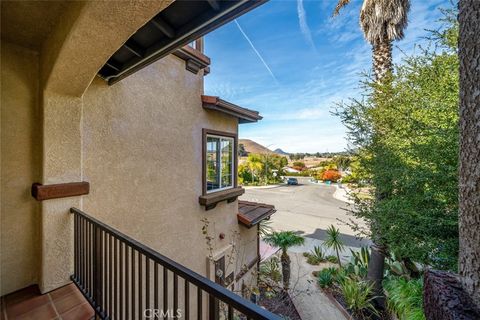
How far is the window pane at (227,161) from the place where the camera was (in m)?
6.24

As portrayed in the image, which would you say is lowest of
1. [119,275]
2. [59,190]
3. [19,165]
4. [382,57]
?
[119,275]

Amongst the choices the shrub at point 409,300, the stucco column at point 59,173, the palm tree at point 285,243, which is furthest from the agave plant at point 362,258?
the stucco column at point 59,173

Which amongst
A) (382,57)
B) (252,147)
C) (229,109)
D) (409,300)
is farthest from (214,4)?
(252,147)

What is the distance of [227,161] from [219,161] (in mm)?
476

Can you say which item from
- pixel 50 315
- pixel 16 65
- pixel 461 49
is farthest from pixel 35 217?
pixel 461 49

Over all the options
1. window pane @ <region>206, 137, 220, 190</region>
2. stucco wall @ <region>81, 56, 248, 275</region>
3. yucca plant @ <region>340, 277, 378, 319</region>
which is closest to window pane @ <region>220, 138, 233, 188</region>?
window pane @ <region>206, 137, 220, 190</region>

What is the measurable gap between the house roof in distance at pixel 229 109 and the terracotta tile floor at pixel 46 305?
412 centimetres

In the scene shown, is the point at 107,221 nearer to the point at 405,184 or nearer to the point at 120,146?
the point at 120,146

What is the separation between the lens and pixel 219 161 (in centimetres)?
594

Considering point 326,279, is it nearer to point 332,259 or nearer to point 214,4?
point 332,259

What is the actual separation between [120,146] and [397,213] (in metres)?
5.87

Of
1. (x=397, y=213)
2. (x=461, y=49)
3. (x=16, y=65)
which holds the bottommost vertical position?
(x=397, y=213)

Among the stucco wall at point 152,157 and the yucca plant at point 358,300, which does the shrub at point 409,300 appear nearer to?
the yucca plant at point 358,300

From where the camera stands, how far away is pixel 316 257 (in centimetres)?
1024
